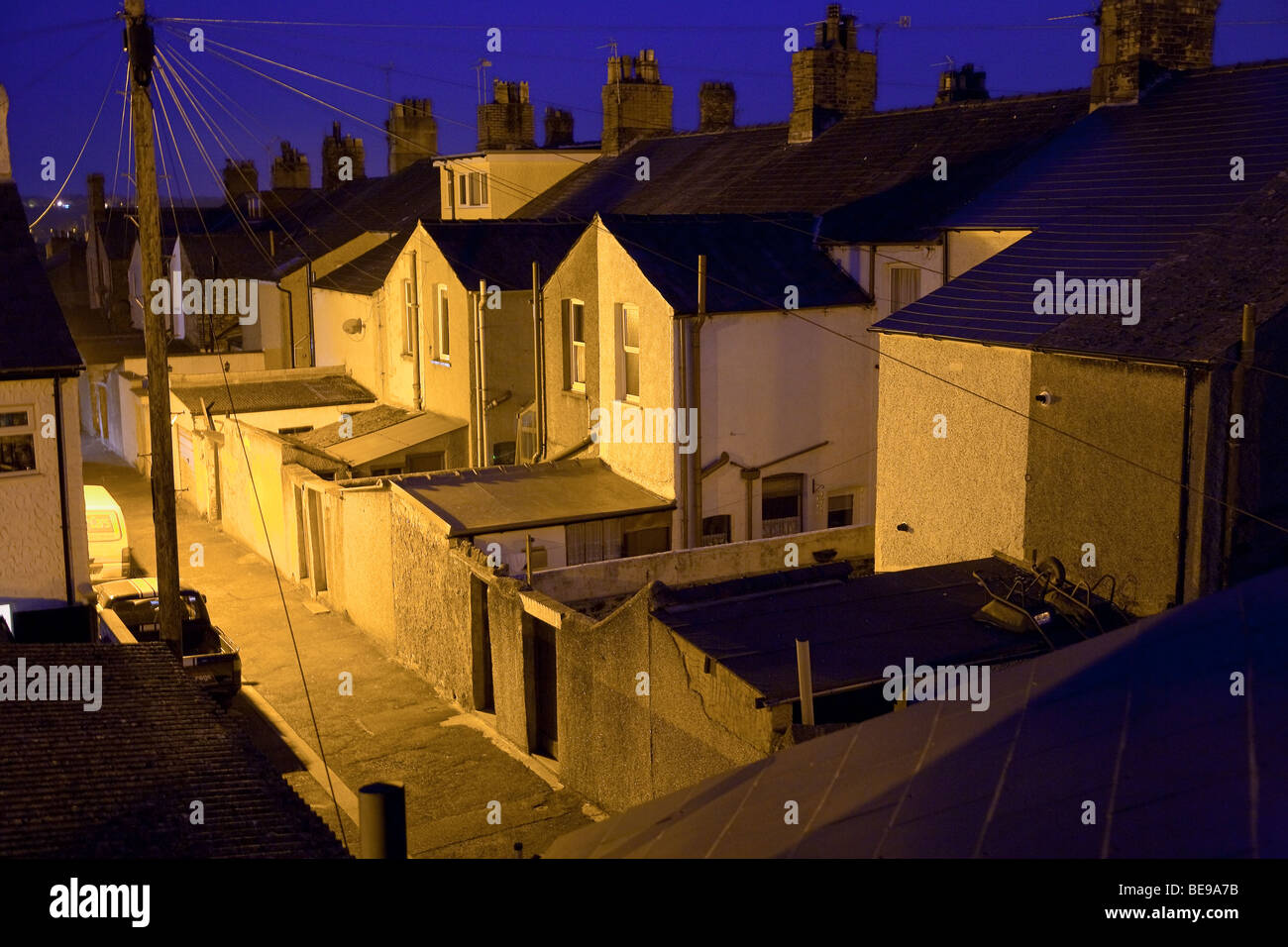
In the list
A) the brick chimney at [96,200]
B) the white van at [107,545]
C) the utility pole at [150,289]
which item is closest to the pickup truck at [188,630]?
the utility pole at [150,289]

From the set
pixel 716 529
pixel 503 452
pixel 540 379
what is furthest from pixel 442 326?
pixel 716 529

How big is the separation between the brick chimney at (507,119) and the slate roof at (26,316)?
795 inches

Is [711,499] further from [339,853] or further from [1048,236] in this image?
[339,853]

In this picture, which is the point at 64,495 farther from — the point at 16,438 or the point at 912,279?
the point at 912,279

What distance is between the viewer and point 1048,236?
54.9 ft

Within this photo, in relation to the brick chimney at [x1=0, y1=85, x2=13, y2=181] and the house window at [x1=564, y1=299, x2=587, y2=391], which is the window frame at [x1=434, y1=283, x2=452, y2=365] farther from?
the brick chimney at [x1=0, y1=85, x2=13, y2=181]

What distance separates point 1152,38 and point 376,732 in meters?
15.9

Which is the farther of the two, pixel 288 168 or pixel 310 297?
pixel 288 168

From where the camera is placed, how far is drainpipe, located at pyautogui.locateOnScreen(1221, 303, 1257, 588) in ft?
38.9

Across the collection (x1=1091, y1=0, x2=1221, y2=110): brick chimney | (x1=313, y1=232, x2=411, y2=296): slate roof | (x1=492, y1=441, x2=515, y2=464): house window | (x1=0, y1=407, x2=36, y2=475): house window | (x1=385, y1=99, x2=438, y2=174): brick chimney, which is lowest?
(x1=492, y1=441, x2=515, y2=464): house window

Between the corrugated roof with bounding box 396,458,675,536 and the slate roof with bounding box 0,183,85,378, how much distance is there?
564cm

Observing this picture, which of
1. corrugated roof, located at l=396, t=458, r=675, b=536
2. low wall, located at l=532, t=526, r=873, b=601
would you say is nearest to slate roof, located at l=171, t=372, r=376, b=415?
corrugated roof, located at l=396, t=458, r=675, b=536

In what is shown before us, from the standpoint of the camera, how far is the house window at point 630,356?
2028cm

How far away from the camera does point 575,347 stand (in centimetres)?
2272
